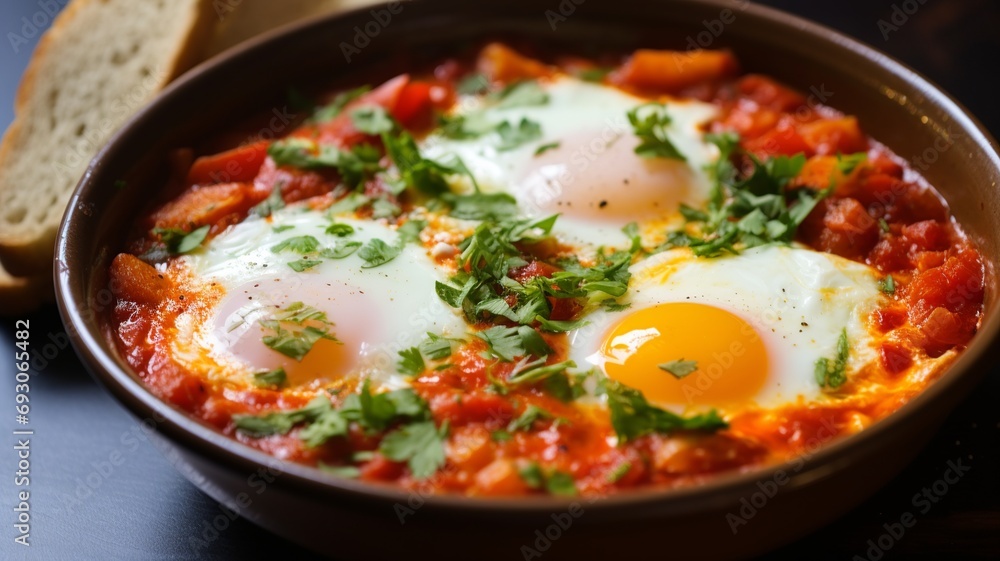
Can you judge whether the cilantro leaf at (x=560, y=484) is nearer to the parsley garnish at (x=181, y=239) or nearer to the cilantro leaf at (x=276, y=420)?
the cilantro leaf at (x=276, y=420)

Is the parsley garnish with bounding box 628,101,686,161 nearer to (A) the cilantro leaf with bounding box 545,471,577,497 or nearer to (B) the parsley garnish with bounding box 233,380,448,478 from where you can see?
(B) the parsley garnish with bounding box 233,380,448,478

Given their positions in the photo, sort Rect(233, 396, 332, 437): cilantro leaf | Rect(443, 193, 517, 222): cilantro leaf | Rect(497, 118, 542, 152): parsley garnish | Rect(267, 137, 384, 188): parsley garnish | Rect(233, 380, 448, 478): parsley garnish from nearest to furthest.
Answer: Rect(233, 380, 448, 478): parsley garnish
Rect(233, 396, 332, 437): cilantro leaf
Rect(443, 193, 517, 222): cilantro leaf
Rect(267, 137, 384, 188): parsley garnish
Rect(497, 118, 542, 152): parsley garnish

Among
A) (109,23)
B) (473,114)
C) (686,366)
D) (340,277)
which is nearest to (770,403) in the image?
(686,366)

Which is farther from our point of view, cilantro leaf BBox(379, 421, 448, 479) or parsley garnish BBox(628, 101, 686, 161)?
parsley garnish BBox(628, 101, 686, 161)

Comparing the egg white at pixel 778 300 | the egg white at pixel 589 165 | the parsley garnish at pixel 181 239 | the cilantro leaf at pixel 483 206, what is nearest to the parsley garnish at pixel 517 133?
the egg white at pixel 589 165

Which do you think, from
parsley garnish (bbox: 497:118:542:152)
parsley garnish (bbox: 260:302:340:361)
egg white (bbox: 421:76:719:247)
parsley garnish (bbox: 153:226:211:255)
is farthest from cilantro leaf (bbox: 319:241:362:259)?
parsley garnish (bbox: 497:118:542:152)

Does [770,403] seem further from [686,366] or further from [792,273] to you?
[792,273]
